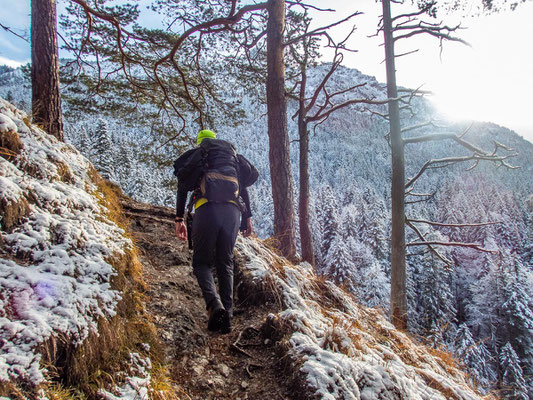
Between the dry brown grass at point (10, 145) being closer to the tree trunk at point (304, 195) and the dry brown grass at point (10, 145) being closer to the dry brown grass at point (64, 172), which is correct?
the dry brown grass at point (64, 172)

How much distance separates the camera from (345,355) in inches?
92.0

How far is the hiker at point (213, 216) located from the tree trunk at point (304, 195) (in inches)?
189

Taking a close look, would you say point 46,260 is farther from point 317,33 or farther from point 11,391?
point 317,33

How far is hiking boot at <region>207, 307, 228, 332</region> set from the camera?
8.87ft

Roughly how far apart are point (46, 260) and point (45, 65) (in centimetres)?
432

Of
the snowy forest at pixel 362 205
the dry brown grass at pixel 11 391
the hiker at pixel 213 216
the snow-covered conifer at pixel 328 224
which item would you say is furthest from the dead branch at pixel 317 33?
the snow-covered conifer at pixel 328 224

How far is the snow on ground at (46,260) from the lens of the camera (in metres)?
1.53

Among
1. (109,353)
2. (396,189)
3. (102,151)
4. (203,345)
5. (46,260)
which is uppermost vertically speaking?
(102,151)

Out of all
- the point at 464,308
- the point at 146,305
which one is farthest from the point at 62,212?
the point at 464,308

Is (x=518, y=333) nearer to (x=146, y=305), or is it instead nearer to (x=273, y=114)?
(x=273, y=114)

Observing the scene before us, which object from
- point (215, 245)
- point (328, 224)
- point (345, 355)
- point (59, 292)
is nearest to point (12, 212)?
point (59, 292)

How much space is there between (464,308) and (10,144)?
46.9m

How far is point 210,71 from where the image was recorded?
8.09m

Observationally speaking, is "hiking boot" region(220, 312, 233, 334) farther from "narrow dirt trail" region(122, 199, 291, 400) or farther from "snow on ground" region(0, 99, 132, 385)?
"snow on ground" region(0, 99, 132, 385)
